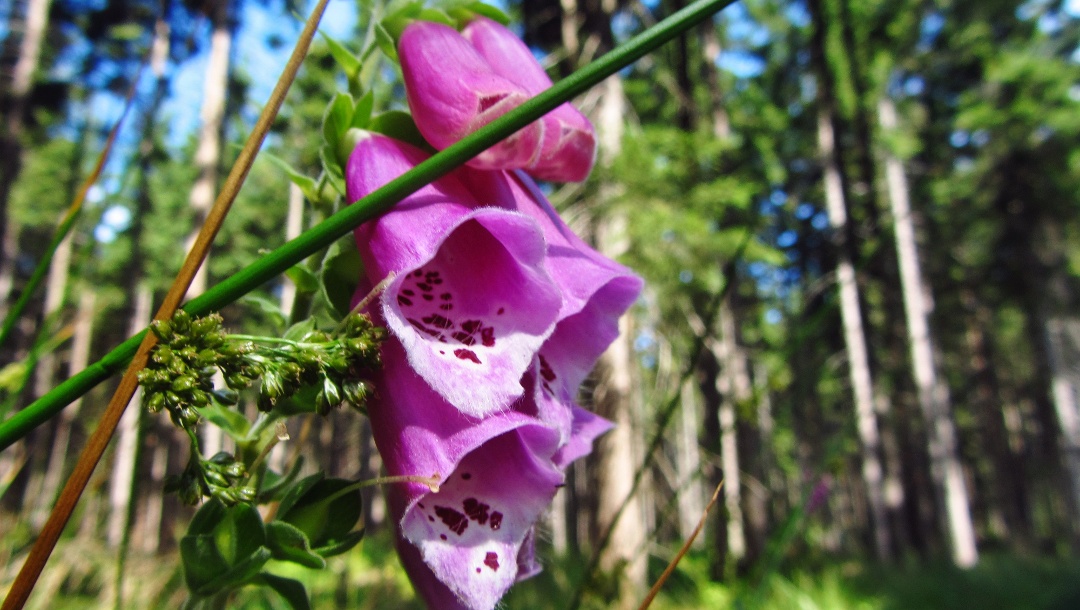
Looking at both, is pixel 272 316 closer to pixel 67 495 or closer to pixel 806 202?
pixel 67 495

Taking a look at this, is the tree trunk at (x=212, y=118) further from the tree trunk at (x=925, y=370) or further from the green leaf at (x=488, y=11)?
the tree trunk at (x=925, y=370)

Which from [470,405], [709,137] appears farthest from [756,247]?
[470,405]

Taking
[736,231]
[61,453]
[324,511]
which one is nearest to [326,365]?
[324,511]

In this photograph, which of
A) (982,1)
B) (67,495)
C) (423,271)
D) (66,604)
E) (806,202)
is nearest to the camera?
(67,495)

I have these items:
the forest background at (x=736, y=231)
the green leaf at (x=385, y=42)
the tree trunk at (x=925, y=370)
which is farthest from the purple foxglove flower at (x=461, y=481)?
the tree trunk at (x=925, y=370)

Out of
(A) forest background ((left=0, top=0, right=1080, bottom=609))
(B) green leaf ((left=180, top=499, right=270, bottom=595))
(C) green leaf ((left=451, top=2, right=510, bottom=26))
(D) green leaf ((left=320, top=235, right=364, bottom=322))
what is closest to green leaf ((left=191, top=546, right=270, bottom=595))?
(B) green leaf ((left=180, top=499, right=270, bottom=595))

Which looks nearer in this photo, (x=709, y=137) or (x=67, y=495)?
(x=67, y=495)

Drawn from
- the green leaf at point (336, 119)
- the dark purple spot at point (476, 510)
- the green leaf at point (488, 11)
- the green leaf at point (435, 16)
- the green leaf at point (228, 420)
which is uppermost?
the green leaf at point (488, 11)
